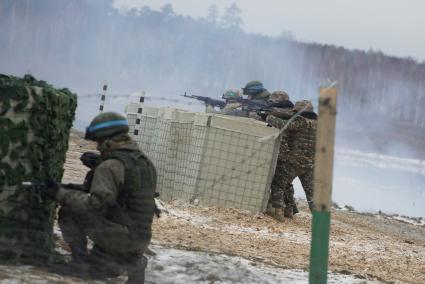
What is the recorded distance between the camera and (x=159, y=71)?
140 ft

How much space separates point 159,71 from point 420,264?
35958mm

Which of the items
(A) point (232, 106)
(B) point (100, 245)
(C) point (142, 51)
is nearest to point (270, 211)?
(A) point (232, 106)

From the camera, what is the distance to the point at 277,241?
743 centimetres

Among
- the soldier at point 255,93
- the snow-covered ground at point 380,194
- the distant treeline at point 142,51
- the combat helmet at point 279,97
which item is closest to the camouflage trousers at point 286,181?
the combat helmet at point 279,97

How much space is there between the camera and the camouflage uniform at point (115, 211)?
4.57 metres

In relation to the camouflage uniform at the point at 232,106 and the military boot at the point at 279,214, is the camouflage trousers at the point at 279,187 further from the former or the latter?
the camouflage uniform at the point at 232,106

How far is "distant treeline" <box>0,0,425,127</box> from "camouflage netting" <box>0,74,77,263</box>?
104 ft

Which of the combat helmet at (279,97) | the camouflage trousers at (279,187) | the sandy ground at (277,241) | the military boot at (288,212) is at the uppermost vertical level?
the combat helmet at (279,97)

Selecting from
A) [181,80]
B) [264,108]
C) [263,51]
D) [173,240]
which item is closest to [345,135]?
[263,51]

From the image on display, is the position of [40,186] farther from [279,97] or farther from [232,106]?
[232,106]

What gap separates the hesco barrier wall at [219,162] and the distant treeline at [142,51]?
91.7 ft

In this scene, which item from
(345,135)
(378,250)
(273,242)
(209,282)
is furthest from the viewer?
(345,135)

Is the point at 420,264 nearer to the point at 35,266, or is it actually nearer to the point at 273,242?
the point at 273,242

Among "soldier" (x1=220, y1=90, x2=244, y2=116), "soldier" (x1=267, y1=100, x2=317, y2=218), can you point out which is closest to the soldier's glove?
"soldier" (x1=267, y1=100, x2=317, y2=218)
